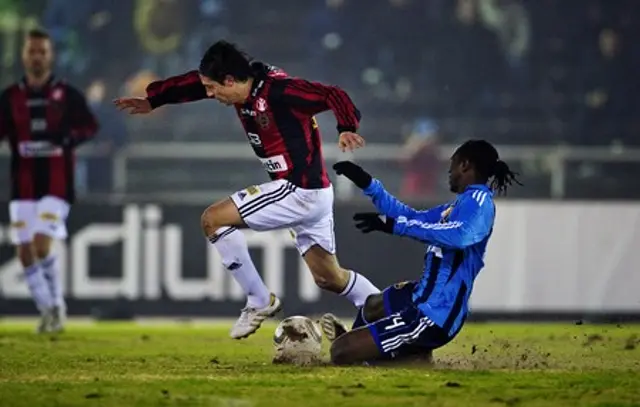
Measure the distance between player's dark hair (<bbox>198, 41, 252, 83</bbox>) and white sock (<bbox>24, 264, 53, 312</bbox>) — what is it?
5740mm

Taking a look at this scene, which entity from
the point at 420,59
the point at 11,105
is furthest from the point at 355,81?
the point at 11,105

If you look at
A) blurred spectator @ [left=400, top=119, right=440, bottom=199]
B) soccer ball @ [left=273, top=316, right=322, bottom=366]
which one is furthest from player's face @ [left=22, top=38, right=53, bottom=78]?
soccer ball @ [left=273, top=316, right=322, bottom=366]

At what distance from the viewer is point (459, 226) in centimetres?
935

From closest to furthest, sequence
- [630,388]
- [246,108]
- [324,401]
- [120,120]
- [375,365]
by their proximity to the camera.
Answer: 1. [324,401]
2. [630,388]
3. [375,365]
4. [246,108]
5. [120,120]

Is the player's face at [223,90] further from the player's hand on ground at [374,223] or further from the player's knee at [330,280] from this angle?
the player's hand on ground at [374,223]

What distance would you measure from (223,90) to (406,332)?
2185 millimetres

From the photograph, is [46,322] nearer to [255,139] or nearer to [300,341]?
[255,139]

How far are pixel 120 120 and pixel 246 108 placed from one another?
341 inches

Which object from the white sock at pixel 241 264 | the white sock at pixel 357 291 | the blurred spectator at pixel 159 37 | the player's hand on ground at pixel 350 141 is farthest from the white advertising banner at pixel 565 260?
the player's hand on ground at pixel 350 141

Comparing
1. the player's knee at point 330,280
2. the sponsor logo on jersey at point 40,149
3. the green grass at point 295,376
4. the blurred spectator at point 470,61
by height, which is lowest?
the green grass at point 295,376

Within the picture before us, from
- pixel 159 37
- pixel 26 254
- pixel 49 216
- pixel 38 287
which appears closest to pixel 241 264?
pixel 38 287

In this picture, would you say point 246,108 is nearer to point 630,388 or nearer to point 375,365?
point 375,365

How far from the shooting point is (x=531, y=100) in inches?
778

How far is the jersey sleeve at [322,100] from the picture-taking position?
10.2m
